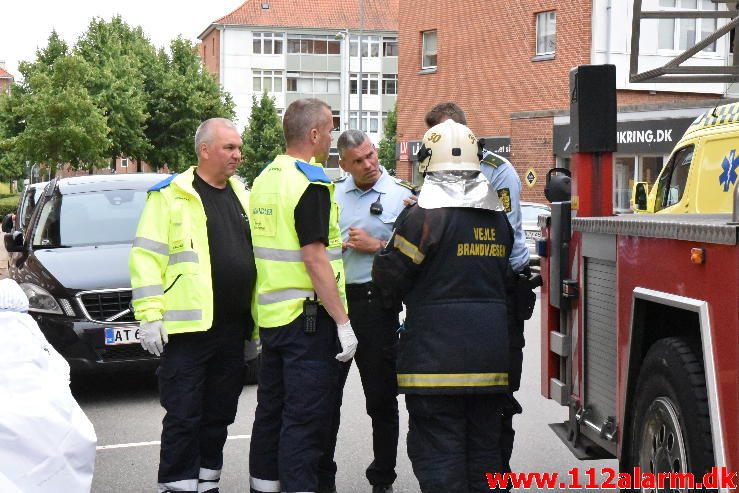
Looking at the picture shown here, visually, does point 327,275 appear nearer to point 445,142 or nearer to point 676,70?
point 445,142

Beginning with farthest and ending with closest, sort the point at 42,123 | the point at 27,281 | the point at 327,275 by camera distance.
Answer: the point at 42,123 → the point at 27,281 → the point at 327,275

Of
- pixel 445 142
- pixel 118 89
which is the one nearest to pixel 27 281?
pixel 445 142

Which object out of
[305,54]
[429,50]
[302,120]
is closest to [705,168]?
[302,120]

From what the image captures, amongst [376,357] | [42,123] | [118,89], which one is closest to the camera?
[376,357]

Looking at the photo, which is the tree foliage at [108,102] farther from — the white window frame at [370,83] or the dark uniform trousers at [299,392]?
the dark uniform trousers at [299,392]

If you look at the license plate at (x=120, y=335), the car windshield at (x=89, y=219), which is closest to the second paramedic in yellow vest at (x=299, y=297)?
the license plate at (x=120, y=335)

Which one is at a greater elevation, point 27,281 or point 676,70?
point 676,70

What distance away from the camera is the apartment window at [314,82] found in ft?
275

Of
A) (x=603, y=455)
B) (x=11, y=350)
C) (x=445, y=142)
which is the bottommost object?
(x=603, y=455)

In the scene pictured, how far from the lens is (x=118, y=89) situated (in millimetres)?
51938

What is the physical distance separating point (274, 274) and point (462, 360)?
1135mm

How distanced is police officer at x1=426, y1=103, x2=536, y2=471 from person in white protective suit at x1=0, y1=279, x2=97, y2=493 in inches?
90.1

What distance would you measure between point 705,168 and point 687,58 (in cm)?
198

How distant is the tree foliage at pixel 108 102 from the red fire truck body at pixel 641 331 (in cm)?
3653
